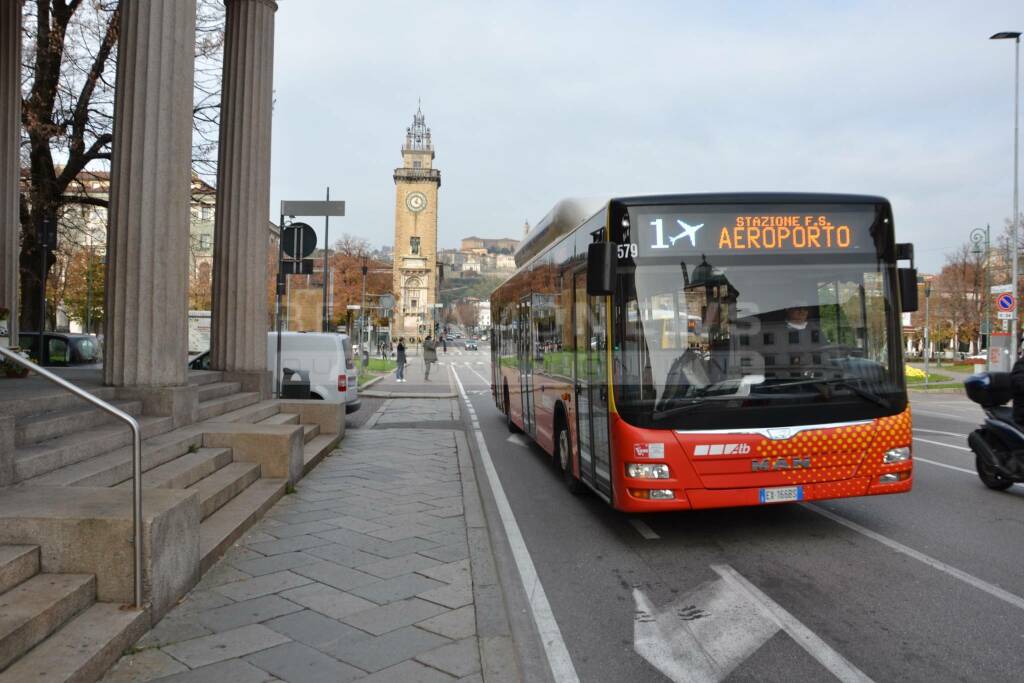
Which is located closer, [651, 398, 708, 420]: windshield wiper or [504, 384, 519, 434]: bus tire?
[651, 398, 708, 420]: windshield wiper

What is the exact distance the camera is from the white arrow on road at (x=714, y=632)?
420cm

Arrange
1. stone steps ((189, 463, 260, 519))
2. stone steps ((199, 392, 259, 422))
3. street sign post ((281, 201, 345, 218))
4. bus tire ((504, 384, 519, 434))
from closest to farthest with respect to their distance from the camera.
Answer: stone steps ((189, 463, 260, 519))
stone steps ((199, 392, 259, 422))
street sign post ((281, 201, 345, 218))
bus tire ((504, 384, 519, 434))

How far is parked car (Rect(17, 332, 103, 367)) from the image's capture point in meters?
16.5

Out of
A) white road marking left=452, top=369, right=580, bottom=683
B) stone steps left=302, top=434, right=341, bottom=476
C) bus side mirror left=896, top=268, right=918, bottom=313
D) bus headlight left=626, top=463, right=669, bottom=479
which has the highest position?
bus side mirror left=896, top=268, right=918, bottom=313

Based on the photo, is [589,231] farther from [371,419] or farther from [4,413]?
[371,419]

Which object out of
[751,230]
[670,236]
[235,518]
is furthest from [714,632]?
[235,518]

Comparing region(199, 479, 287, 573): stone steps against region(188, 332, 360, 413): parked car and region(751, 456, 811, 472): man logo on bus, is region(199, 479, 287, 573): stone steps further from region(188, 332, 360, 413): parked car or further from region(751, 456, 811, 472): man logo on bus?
region(188, 332, 360, 413): parked car

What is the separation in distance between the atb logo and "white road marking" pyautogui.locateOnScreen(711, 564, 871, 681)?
2543 mm

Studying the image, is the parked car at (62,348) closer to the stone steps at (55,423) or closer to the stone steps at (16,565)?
the stone steps at (55,423)

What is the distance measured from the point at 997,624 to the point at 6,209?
11.9 metres

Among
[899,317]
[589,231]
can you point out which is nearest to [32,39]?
[589,231]

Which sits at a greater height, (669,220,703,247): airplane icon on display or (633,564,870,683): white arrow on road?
(669,220,703,247): airplane icon on display

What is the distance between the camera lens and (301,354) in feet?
52.8

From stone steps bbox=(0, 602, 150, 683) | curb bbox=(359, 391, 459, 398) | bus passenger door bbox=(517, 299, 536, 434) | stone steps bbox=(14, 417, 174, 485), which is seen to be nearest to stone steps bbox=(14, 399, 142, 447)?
stone steps bbox=(14, 417, 174, 485)
